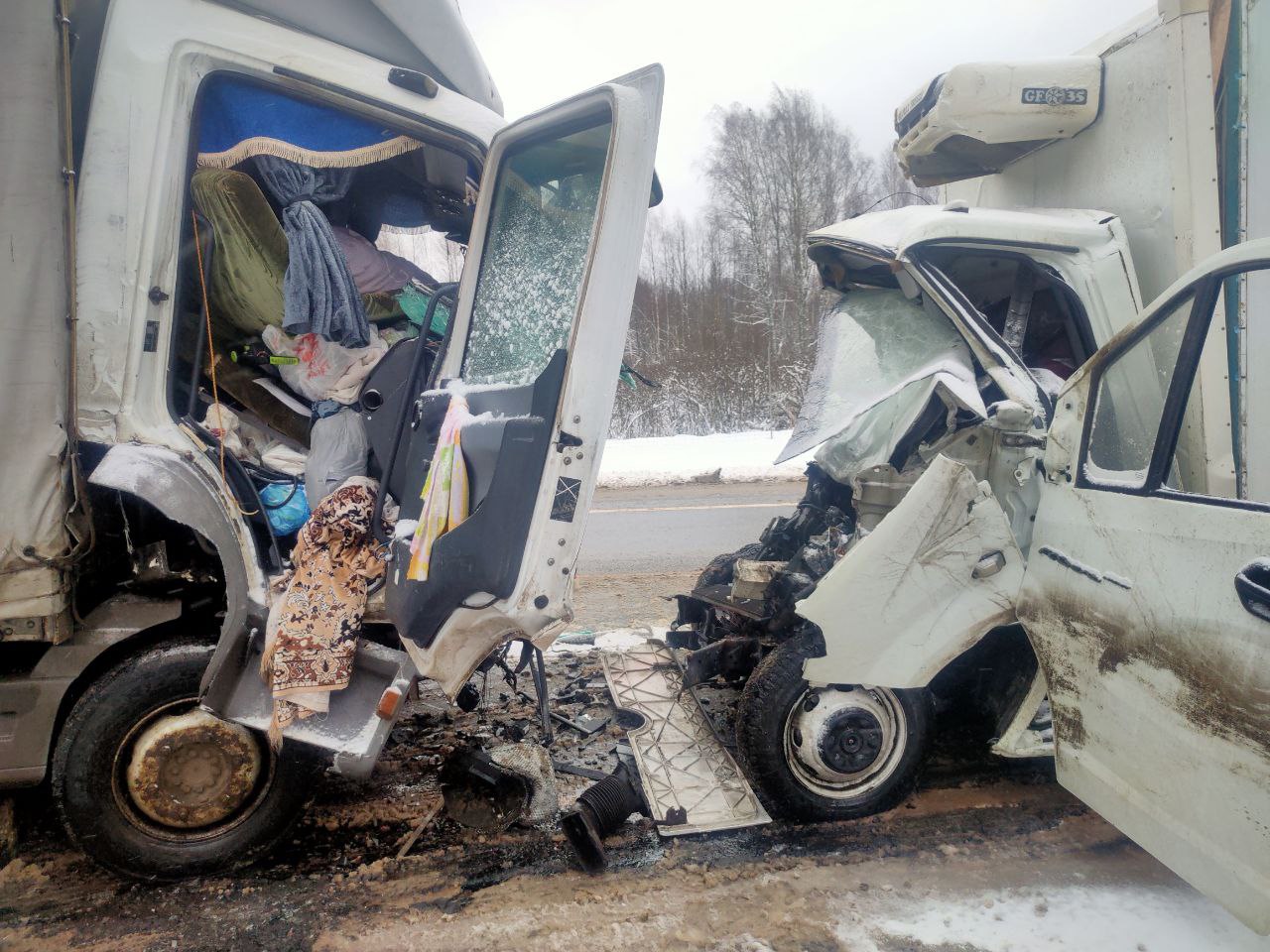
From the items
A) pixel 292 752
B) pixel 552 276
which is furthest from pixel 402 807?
pixel 552 276

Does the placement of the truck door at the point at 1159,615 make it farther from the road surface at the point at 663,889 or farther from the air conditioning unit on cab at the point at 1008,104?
the air conditioning unit on cab at the point at 1008,104

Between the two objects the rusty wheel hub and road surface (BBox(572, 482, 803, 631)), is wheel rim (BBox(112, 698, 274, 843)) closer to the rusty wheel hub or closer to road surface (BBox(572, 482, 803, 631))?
the rusty wheel hub

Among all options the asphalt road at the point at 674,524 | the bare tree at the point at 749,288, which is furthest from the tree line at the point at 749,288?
the asphalt road at the point at 674,524

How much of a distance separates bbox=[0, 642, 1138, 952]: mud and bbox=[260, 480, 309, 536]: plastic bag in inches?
51.1

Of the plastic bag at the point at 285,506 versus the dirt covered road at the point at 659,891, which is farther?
the plastic bag at the point at 285,506

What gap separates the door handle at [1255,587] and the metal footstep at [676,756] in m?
1.81

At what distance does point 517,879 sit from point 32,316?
2.57 meters

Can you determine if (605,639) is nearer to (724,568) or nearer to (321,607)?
(724,568)

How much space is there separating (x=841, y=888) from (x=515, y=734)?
5.66ft

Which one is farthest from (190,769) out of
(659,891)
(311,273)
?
(311,273)

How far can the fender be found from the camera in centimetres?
→ 238

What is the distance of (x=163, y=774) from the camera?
258 centimetres

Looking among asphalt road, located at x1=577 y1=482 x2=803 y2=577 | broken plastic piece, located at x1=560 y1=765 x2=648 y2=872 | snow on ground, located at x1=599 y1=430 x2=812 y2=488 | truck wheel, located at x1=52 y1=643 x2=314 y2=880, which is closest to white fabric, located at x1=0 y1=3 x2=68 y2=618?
truck wheel, located at x1=52 y1=643 x2=314 y2=880

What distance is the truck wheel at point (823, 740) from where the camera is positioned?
2.90 m
